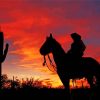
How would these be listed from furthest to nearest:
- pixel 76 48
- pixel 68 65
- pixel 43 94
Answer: pixel 43 94, pixel 68 65, pixel 76 48

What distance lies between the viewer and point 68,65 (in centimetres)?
1577

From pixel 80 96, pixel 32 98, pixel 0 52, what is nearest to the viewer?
pixel 0 52

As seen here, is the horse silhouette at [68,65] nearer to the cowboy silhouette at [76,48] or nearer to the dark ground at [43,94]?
the cowboy silhouette at [76,48]

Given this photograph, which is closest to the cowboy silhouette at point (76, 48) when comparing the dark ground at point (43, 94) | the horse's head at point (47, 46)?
the horse's head at point (47, 46)

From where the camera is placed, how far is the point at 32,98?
16375mm

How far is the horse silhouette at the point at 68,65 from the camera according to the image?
1538 centimetres

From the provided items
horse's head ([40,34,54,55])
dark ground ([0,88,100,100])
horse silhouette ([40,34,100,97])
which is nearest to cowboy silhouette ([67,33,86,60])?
horse silhouette ([40,34,100,97])

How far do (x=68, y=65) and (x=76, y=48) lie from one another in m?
0.99

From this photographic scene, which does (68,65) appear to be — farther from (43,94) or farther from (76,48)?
(43,94)

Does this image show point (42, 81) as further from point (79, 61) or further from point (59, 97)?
point (79, 61)

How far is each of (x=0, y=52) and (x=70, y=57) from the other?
3299mm

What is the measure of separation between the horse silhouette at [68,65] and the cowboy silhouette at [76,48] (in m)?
0.25

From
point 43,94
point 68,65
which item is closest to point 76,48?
point 68,65

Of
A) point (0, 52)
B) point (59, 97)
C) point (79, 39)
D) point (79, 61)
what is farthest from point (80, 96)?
point (0, 52)
